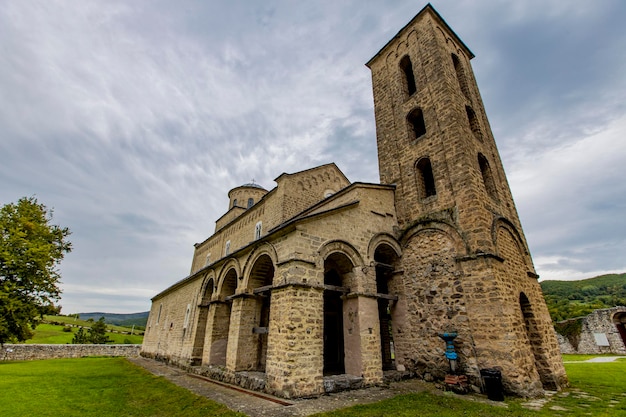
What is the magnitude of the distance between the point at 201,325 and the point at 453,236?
42.0 feet

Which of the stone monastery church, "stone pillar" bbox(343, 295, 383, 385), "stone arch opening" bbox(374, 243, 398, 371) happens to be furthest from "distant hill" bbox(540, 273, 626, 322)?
"stone pillar" bbox(343, 295, 383, 385)

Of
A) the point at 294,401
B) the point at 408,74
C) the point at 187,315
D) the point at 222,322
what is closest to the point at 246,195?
the point at 187,315

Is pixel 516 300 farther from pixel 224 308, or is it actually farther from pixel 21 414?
pixel 21 414

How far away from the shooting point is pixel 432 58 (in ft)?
40.9

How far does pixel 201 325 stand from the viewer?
1416cm

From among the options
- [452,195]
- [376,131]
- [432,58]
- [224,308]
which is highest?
[432,58]

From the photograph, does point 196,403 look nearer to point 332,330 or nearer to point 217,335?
point 217,335

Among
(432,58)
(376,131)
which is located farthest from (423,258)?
(432,58)

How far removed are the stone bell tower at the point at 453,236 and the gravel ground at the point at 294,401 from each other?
1.52 meters

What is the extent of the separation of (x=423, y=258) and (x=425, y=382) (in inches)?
158

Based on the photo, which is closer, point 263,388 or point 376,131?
point 263,388

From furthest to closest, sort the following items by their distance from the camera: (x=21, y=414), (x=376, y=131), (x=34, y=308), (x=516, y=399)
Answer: (x=34, y=308), (x=376, y=131), (x=516, y=399), (x=21, y=414)

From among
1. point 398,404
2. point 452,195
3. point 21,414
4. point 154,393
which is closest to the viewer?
point 21,414

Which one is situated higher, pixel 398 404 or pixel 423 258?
pixel 423 258
